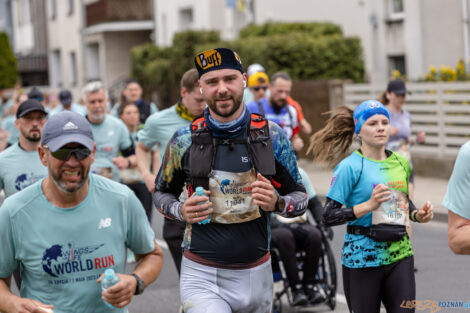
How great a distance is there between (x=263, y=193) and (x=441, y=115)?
12540mm

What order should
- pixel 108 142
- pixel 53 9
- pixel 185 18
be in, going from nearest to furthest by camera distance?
pixel 108 142 < pixel 185 18 < pixel 53 9

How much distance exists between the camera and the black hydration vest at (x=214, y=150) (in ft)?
15.3

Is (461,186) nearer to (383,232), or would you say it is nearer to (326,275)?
(383,232)

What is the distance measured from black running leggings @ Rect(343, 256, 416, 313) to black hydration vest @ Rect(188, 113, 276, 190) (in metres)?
1.22

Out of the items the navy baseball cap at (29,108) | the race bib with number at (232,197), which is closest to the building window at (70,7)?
the navy baseball cap at (29,108)

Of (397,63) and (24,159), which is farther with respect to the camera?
(397,63)

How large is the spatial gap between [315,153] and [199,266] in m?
2.16

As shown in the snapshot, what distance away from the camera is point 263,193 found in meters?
4.42

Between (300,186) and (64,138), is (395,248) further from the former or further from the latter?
(64,138)

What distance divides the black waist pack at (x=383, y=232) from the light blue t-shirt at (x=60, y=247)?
209 cm

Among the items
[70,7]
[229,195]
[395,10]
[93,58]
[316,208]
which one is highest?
[70,7]

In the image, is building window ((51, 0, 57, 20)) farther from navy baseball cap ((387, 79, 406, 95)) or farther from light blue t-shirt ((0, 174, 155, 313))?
light blue t-shirt ((0, 174, 155, 313))

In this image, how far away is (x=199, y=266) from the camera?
15.6 ft

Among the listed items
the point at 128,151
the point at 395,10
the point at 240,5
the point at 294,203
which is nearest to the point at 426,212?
the point at 294,203
